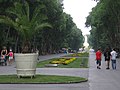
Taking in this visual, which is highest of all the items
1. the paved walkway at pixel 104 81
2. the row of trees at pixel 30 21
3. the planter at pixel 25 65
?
the row of trees at pixel 30 21

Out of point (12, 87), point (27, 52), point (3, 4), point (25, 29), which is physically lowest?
point (12, 87)

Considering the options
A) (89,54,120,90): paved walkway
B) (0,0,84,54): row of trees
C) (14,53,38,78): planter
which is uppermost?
(0,0,84,54): row of trees

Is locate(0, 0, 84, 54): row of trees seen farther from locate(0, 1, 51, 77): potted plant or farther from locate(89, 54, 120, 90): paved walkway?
locate(89, 54, 120, 90): paved walkway

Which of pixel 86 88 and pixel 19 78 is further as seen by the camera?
pixel 19 78

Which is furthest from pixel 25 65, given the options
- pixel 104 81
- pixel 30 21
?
pixel 104 81

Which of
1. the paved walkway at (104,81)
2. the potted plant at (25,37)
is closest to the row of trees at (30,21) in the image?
the potted plant at (25,37)

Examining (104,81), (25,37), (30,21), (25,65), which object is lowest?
(104,81)

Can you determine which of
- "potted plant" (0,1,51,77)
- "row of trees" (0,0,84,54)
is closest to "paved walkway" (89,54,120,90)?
"potted plant" (0,1,51,77)

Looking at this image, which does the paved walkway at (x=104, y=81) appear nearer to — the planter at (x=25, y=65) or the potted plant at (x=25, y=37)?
the planter at (x=25, y=65)

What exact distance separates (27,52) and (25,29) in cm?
143

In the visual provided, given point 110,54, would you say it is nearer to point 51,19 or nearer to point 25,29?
point 25,29

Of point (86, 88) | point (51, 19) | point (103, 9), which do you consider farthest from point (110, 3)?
point (86, 88)

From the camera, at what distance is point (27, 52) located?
872 inches

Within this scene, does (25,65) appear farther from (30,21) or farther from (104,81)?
(104,81)
